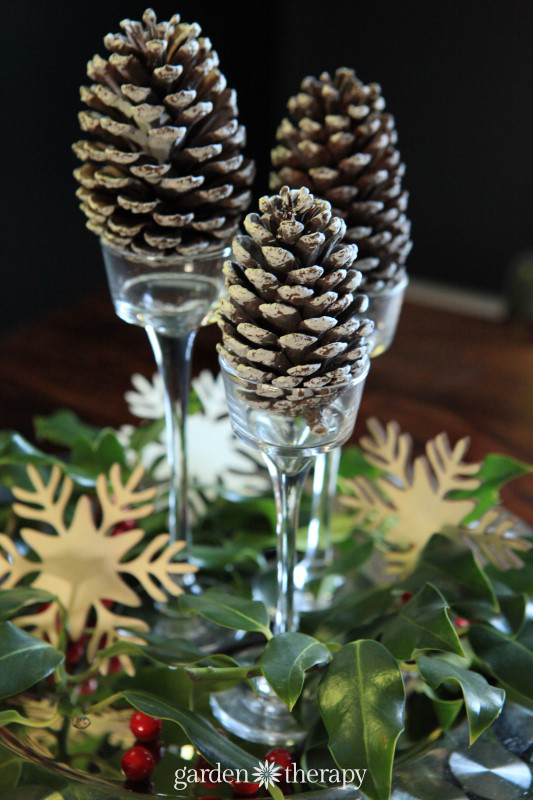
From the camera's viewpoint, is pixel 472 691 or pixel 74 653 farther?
pixel 74 653

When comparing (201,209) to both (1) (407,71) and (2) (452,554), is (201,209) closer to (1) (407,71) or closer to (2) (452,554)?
(2) (452,554)

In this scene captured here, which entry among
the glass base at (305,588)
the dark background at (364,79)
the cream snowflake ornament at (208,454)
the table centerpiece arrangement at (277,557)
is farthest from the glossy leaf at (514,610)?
the dark background at (364,79)

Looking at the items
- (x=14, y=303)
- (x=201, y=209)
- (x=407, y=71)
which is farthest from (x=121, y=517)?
(x=407, y=71)

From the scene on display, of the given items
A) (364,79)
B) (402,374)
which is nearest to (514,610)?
(402,374)

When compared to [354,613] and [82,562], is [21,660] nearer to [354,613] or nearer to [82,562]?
[82,562]

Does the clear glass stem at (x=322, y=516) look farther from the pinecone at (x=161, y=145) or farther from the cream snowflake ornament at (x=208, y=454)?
the pinecone at (x=161, y=145)

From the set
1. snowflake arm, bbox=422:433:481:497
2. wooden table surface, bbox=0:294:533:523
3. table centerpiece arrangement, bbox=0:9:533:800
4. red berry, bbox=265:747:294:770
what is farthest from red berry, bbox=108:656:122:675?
wooden table surface, bbox=0:294:533:523
